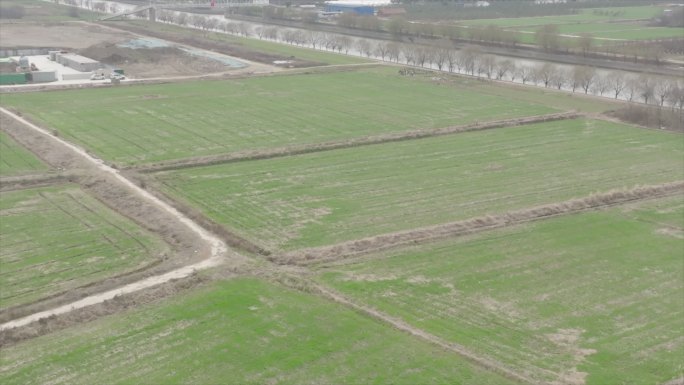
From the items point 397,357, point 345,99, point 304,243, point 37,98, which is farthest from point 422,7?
point 397,357

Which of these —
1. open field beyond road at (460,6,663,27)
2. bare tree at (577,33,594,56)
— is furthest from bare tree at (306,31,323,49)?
bare tree at (577,33,594,56)

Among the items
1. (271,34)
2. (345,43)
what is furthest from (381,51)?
(271,34)

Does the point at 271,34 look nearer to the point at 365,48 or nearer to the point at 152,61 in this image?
the point at 365,48

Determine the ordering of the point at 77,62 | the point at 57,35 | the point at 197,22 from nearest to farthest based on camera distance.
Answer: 1. the point at 77,62
2. the point at 57,35
3. the point at 197,22

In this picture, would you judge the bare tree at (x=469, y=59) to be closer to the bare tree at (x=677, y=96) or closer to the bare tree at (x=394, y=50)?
the bare tree at (x=394, y=50)

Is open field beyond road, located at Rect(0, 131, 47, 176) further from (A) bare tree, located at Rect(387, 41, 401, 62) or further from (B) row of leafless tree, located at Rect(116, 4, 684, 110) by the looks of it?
(A) bare tree, located at Rect(387, 41, 401, 62)

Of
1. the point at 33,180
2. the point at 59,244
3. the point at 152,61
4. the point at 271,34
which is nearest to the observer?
the point at 59,244

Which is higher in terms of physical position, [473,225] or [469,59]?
[469,59]
